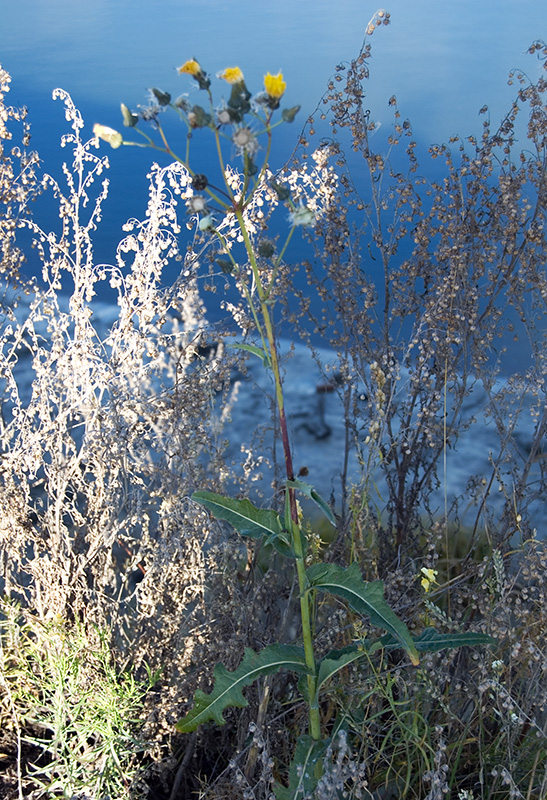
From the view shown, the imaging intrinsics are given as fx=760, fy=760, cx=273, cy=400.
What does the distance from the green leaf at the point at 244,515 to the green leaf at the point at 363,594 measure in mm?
119

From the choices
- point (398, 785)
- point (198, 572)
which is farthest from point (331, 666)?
point (198, 572)

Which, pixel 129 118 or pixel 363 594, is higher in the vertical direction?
pixel 129 118

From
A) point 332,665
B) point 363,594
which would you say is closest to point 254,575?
point 332,665

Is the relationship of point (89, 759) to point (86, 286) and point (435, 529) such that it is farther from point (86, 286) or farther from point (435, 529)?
point (86, 286)

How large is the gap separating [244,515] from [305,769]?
52cm

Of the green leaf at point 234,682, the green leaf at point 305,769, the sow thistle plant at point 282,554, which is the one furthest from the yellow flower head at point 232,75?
the green leaf at point 305,769

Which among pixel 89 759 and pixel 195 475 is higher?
pixel 195 475

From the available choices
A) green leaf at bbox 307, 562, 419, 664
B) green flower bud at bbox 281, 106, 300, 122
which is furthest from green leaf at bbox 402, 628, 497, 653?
green flower bud at bbox 281, 106, 300, 122

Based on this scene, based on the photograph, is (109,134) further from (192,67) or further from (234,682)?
(234,682)

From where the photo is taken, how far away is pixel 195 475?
2037 millimetres

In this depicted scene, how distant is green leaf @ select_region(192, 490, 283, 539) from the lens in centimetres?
147

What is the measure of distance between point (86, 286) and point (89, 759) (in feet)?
4.11

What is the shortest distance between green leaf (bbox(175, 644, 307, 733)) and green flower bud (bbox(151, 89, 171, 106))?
100 centimetres

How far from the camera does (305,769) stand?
1.51 metres
